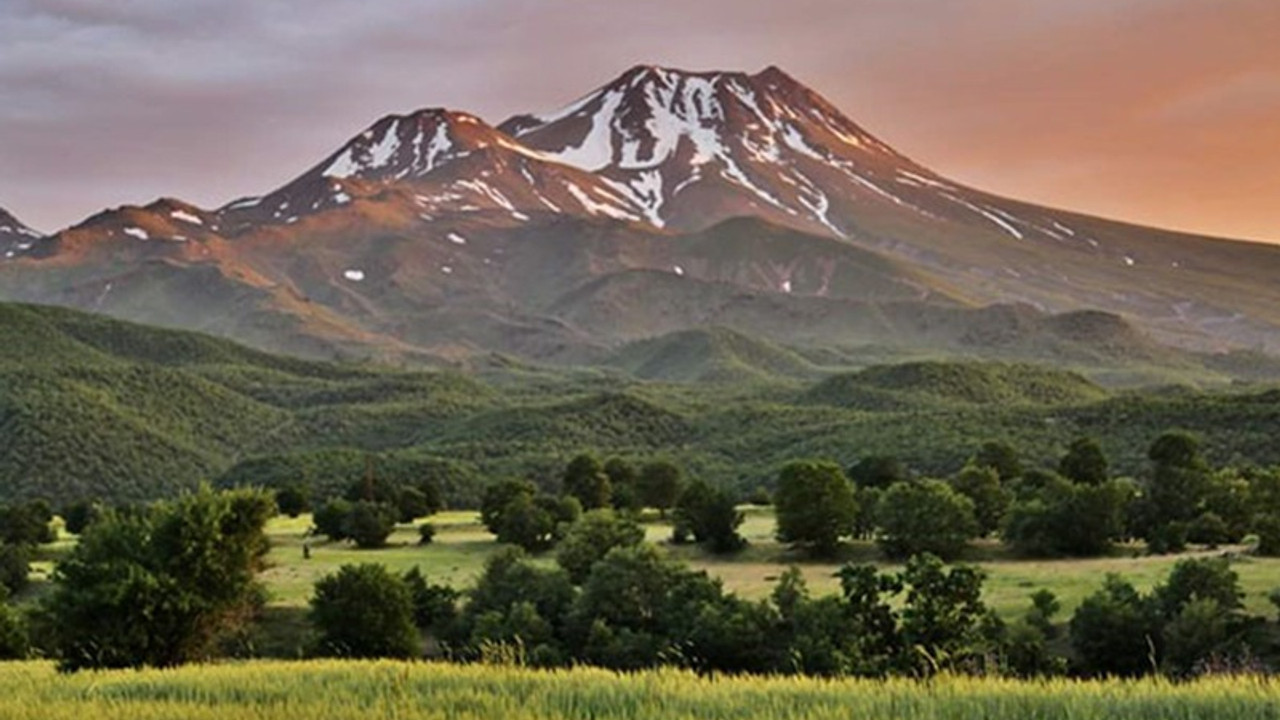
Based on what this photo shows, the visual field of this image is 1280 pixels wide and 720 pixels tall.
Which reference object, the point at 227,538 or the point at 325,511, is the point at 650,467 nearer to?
the point at 325,511

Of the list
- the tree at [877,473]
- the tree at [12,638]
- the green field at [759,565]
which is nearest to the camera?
the tree at [12,638]

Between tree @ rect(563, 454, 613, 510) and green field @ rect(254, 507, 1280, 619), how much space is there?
21.0 ft

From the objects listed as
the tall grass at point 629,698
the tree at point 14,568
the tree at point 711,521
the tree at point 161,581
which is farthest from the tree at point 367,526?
the tall grass at point 629,698

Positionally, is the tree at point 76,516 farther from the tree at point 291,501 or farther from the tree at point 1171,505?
the tree at point 1171,505

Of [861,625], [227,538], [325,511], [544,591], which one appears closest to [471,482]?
[325,511]

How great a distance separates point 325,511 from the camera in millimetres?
94500

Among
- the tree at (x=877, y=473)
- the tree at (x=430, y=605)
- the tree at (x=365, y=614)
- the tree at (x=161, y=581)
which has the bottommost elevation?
the tree at (x=430, y=605)

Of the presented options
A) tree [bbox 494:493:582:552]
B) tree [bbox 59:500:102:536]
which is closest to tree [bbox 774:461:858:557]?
tree [bbox 494:493:582:552]

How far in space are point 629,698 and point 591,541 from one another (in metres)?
59.9

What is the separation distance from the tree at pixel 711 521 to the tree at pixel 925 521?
9737 millimetres

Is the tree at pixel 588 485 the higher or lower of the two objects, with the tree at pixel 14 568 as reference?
higher

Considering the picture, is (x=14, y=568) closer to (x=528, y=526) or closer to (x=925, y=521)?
(x=528, y=526)

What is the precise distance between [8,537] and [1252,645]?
272 ft

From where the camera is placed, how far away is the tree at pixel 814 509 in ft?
257
